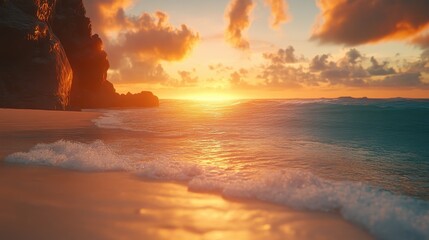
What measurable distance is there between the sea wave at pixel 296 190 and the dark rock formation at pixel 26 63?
24.3 meters

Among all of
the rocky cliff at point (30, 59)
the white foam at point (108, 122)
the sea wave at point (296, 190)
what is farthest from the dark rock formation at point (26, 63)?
the sea wave at point (296, 190)

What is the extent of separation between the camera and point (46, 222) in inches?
116

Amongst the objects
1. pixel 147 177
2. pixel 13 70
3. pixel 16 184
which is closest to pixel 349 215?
pixel 147 177

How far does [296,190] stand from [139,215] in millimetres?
2280

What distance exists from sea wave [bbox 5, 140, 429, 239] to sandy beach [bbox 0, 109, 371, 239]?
0.22 m

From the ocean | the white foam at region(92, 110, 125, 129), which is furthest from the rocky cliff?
the ocean

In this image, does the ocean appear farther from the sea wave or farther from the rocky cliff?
the rocky cliff

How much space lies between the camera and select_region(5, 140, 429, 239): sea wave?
3244 mm

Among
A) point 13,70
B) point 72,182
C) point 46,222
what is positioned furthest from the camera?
point 13,70

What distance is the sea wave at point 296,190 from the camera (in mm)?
3244

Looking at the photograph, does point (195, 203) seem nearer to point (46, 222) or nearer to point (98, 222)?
point (98, 222)

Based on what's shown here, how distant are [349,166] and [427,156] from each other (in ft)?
15.9

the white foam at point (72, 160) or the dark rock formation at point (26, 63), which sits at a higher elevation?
the dark rock formation at point (26, 63)

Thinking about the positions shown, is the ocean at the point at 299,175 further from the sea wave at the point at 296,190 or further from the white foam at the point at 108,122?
the white foam at the point at 108,122
